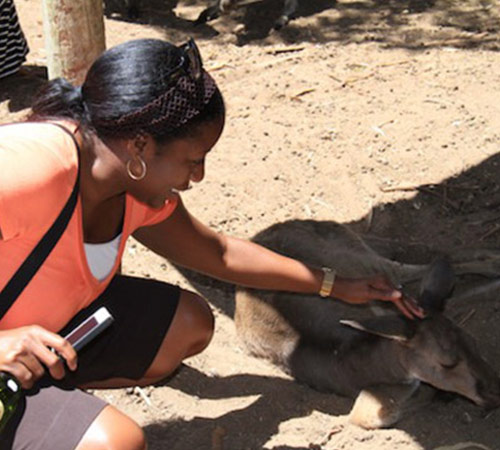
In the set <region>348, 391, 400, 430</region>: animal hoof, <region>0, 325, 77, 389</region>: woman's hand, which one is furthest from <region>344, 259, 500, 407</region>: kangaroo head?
<region>0, 325, 77, 389</region>: woman's hand

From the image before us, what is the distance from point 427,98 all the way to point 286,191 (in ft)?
4.93

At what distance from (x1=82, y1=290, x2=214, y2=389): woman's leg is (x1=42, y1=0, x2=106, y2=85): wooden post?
1232 millimetres

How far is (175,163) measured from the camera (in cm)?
296

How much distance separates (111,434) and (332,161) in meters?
3.56

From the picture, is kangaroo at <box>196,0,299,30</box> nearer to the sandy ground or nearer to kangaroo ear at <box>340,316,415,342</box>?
the sandy ground

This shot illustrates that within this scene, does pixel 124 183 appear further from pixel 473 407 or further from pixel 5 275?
pixel 473 407

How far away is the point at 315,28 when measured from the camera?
871 centimetres

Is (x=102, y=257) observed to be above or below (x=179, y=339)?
above

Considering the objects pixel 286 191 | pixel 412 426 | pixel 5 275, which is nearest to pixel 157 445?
pixel 412 426

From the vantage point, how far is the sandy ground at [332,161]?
446 centimetres

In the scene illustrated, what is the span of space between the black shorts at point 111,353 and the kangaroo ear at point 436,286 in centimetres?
135

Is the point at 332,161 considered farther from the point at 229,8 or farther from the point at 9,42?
the point at 229,8

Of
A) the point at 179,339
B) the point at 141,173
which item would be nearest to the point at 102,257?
the point at 141,173

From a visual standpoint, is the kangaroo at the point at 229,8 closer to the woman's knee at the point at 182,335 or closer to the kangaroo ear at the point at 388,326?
the kangaroo ear at the point at 388,326
